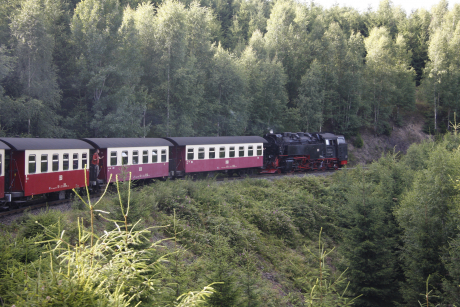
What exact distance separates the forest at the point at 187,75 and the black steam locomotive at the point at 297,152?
8.03 m

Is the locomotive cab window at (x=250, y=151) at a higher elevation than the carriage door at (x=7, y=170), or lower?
higher

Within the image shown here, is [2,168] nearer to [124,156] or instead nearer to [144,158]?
[124,156]

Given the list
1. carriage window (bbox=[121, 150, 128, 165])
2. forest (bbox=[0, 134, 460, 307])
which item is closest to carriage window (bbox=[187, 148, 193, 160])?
forest (bbox=[0, 134, 460, 307])

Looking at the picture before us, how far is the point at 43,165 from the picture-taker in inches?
575

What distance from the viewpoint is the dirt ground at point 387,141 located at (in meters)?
47.1

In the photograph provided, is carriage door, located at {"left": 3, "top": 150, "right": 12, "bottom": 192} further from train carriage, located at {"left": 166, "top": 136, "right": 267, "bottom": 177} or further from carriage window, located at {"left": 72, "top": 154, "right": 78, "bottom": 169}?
train carriage, located at {"left": 166, "top": 136, "right": 267, "bottom": 177}

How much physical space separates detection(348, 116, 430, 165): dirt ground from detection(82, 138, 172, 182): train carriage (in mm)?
30019

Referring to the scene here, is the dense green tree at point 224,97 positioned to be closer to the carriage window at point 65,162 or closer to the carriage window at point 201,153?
the carriage window at point 201,153

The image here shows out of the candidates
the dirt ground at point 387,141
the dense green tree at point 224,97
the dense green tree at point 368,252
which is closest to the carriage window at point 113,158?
the dense green tree at point 368,252

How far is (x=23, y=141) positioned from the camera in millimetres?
14164

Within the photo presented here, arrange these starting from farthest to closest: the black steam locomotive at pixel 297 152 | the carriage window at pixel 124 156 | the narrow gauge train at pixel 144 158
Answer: the black steam locomotive at pixel 297 152 → the carriage window at pixel 124 156 → the narrow gauge train at pixel 144 158

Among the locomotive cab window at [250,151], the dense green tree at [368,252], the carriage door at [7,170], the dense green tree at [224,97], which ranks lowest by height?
the dense green tree at [368,252]

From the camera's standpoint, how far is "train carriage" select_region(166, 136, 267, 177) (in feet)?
71.7

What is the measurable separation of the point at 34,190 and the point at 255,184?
1285 cm
